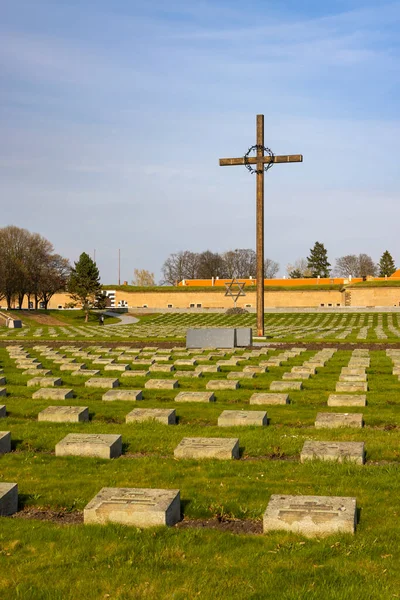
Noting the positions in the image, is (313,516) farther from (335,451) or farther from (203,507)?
(335,451)

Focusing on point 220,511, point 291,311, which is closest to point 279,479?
point 220,511

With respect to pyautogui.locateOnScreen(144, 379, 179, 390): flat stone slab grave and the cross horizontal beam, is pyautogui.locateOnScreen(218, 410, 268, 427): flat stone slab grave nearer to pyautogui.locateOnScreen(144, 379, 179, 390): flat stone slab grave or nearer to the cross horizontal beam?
pyautogui.locateOnScreen(144, 379, 179, 390): flat stone slab grave

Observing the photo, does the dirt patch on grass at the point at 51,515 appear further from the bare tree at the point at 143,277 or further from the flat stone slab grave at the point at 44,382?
the bare tree at the point at 143,277

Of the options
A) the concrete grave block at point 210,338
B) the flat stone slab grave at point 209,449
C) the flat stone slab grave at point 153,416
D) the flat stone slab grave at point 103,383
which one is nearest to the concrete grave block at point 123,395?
the flat stone slab grave at point 103,383

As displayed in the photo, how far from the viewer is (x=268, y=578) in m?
4.98

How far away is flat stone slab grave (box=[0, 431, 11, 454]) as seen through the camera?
9.27m

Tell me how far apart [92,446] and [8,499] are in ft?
7.64

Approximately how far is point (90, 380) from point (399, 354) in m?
9.78

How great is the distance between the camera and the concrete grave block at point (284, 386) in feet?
46.0

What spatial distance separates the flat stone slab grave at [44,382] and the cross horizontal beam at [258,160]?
14.5 metres

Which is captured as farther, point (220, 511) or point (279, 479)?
point (279, 479)

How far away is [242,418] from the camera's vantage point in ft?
34.9

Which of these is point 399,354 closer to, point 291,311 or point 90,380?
point 90,380

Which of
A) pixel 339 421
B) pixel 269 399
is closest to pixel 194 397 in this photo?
pixel 269 399
